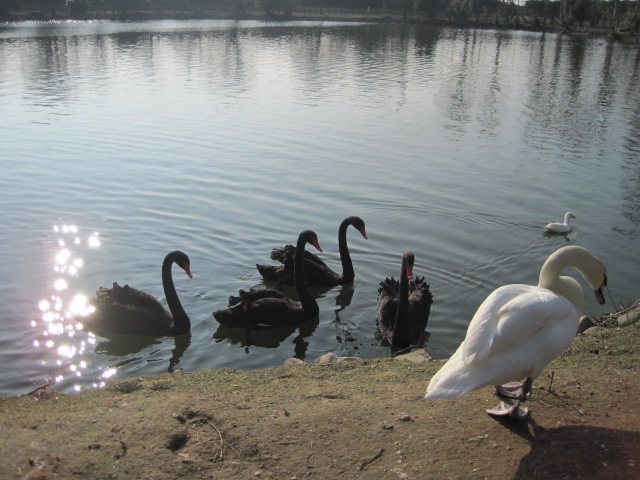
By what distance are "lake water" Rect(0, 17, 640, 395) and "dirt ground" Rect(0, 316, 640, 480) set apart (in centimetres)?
195

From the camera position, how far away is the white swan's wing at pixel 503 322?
385 centimetres

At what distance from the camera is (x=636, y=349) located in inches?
205

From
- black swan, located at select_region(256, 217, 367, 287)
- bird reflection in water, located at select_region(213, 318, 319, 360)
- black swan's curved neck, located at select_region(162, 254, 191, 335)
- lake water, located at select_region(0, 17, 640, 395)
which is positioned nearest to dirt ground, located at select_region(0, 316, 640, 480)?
lake water, located at select_region(0, 17, 640, 395)

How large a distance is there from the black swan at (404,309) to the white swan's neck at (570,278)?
248 centimetres

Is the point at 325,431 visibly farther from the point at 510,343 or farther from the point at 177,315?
the point at 177,315

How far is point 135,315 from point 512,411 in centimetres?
466

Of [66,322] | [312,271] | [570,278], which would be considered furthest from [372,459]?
[312,271]

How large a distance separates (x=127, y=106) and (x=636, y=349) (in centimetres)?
1877

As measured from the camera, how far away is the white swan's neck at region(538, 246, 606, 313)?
450cm

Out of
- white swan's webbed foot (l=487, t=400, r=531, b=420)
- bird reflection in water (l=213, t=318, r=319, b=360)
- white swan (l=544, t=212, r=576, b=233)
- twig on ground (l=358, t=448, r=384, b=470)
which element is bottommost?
bird reflection in water (l=213, t=318, r=319, b=360)

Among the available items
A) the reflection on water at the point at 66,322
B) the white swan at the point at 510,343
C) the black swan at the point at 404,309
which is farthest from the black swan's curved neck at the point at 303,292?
the white swan at the point at 510,343

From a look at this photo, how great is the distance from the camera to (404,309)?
707cm

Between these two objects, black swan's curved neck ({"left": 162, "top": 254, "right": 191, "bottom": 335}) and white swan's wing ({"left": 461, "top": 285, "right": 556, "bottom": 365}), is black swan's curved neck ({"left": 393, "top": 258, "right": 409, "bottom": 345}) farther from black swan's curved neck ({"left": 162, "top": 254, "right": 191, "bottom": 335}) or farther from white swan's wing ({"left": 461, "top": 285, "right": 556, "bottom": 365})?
white swan's wing ({"left": 461, "top": 285, "right": 556, "bottom": 365})

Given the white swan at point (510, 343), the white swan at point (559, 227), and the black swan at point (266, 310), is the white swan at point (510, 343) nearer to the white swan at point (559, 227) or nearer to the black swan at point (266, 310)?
the black swan at point (266, 310)
